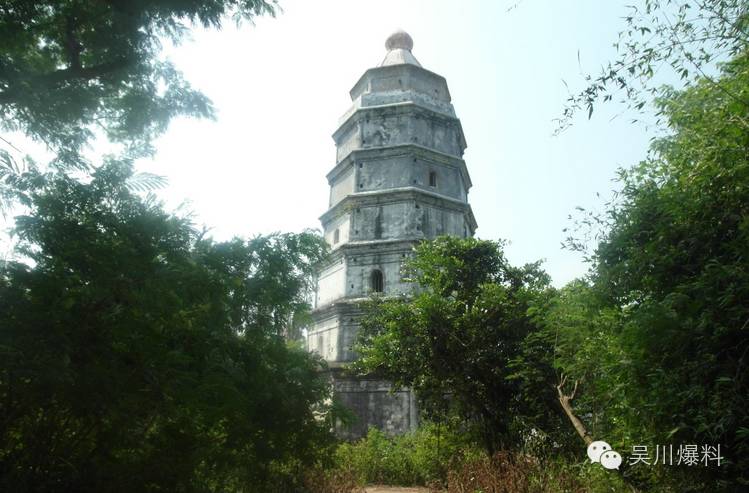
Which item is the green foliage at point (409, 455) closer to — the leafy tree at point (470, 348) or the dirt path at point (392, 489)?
the dirt path at point (392, 489)

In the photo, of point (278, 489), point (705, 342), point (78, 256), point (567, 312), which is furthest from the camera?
point (567, 312)

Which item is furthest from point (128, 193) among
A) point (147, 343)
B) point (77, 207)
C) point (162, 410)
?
point (162, 410)

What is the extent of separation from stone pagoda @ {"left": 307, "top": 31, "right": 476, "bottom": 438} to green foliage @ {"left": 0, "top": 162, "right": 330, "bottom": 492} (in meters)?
9.49

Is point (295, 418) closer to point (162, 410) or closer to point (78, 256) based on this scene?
point (162, 410)

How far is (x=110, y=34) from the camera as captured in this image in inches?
168

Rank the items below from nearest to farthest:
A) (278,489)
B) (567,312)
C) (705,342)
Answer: (705,342) < (278,489) < (567,312)

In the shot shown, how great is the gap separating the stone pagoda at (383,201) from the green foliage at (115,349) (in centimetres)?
949

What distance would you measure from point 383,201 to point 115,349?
12356mm

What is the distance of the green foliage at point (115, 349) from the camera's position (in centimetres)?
284

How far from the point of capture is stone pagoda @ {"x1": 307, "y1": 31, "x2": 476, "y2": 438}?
13843 millimetres

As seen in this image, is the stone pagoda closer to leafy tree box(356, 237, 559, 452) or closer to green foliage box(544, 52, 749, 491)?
leafy tree box(356, 237, 559, 452)

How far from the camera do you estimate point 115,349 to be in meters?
3.02

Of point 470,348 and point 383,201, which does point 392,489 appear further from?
point 383,201

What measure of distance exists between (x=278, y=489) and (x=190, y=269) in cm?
308
